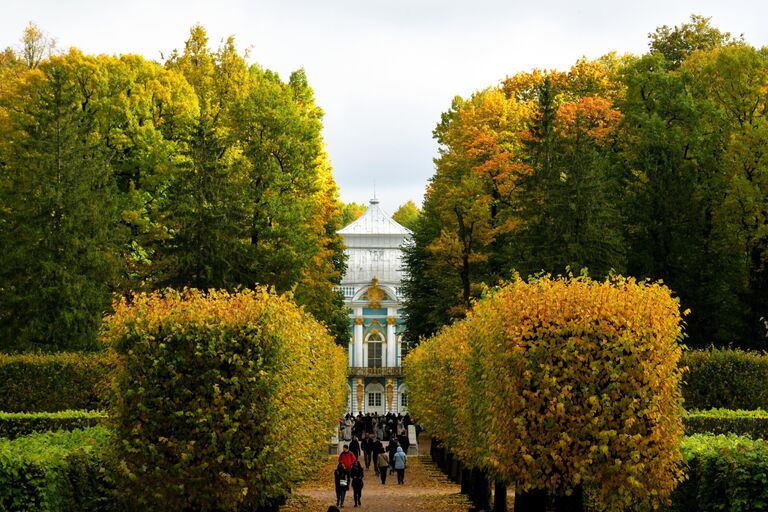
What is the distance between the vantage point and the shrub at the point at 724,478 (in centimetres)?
1570

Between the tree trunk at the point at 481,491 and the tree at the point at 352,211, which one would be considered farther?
the tree at the point at 352,211

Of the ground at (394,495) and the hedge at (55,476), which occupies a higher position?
the hedge at (55,476)

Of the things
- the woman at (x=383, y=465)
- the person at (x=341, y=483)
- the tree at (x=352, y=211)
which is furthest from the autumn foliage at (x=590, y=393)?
the tree at (x=352, y=211)

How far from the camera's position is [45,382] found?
1364 inches

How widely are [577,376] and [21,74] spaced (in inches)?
1691

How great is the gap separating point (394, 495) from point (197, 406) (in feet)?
55.3

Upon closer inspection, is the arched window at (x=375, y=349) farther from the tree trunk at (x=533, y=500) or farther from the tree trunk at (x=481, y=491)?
the tree trunk at (x=533, y=500)

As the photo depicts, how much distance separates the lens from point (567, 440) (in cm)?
1880

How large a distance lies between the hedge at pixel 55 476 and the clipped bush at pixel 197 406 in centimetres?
51

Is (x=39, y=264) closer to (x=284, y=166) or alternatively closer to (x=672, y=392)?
(x=284, y=166)

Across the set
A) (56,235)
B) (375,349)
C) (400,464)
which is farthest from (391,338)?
(400,464)

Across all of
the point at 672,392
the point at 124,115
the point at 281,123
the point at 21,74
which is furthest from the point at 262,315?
the point at 21,74

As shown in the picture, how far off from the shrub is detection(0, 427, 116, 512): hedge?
30.8 ft

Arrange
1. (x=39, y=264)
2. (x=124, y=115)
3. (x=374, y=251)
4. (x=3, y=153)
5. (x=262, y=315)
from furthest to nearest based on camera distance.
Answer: (x=374, y=251) → (x=124, y=115) → (x=3, y=153) → (x=39, y=264) → (x=262, y=315)
